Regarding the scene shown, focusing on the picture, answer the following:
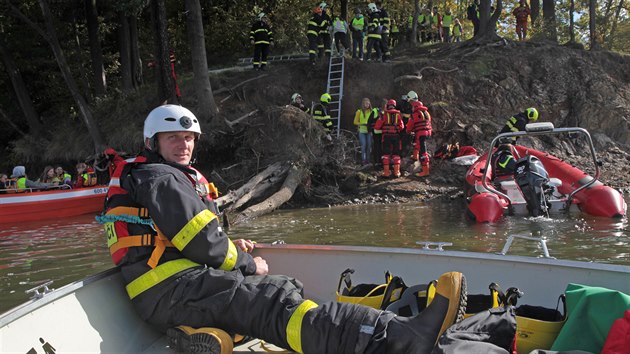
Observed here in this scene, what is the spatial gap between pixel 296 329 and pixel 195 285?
60 centimetres

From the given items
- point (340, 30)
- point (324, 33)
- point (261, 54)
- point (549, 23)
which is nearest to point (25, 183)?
point (261, 54)

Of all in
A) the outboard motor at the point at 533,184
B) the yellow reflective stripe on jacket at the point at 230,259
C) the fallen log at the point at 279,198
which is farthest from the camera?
the fallen log at the point at 279,198

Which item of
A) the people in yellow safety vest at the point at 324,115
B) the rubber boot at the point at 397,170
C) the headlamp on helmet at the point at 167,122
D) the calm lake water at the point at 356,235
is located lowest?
the calm lake water at the point at 356,235

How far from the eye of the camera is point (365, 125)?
1348 centimetres

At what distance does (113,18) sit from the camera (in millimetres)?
20312

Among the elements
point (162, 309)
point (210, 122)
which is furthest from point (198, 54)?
point (162, 309)

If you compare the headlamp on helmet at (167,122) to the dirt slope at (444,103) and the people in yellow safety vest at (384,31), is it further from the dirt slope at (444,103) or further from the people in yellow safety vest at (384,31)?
the people in yellow safety vest at (384,31)

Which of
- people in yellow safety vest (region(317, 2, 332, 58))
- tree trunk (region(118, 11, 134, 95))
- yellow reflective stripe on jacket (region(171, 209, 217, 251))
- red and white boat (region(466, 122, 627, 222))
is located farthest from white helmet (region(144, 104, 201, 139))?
tree trunk (region(118, 11, 134, 95))

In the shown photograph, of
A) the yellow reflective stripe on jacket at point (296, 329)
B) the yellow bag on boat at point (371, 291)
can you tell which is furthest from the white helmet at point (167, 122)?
the yellow bag on boat at point (371, 291)

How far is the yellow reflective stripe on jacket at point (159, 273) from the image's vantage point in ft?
9.48

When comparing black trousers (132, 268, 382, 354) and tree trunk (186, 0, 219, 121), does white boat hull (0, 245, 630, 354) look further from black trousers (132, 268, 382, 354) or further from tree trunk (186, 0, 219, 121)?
tree trunk (186, 0, 219, 121)

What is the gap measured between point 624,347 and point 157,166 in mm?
2416

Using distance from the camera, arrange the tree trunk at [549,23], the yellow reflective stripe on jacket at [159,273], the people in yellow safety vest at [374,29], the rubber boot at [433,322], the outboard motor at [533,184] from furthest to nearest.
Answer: the tree trunk at [549,23] < the people in yellow safety vest at [374,29] < the outboard motor at [533,184] < the yellow reflective stripe on jacket at [159,273] < the rubber boot at [433,322]

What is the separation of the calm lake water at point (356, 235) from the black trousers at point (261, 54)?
23.5 feet
